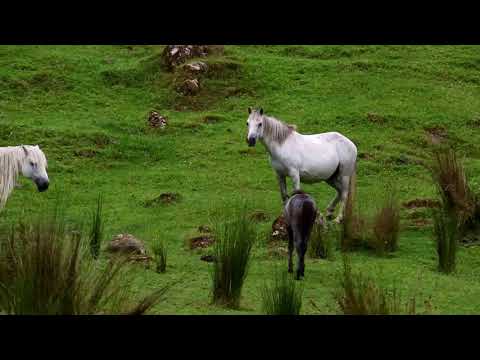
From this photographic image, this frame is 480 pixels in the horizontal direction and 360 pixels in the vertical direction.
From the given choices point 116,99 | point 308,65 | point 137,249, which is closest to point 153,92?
point 116,99

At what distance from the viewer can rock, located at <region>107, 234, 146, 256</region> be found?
9.20m

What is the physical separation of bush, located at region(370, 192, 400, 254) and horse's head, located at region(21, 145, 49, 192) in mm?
4430

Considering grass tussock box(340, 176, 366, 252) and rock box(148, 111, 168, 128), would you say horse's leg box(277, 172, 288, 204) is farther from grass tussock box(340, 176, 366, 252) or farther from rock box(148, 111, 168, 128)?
rock box(148, 111, 168, 128)

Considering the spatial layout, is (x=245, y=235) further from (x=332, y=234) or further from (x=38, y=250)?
(x=332, y=234)

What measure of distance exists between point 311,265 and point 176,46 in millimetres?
11559

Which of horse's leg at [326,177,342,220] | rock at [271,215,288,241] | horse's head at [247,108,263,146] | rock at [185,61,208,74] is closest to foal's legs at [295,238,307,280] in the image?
rock at [271,215,288,241]

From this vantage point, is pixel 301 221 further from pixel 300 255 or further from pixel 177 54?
pixel 177 54

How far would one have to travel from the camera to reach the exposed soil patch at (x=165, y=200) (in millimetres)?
13148

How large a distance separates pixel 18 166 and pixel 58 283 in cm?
526

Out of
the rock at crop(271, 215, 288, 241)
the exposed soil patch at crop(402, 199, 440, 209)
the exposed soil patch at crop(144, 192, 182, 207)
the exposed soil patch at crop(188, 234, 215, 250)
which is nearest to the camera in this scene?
the exposed soil patch at crop(188, 234, 215, 250)

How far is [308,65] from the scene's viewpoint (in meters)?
20.3

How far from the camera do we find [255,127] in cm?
1158

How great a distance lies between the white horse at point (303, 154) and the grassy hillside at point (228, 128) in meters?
0.65

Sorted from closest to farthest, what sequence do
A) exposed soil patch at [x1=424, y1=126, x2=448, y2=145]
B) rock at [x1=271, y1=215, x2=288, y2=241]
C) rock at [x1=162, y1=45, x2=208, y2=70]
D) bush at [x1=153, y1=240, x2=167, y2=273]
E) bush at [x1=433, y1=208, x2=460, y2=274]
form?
1. bush at [x1=153, y1=240, x2=167, y2=273]
2. bush at [x1=433, y1=208, x2=460, y2=274]
3. rock at [x1=271, y1=215, x2=288, y2=241]
4. exposed soil patch at [x1=424, y1=126, x2=448, y2=145]
5. rock at [x1=162, y1=45, x2=208, y2=70]
